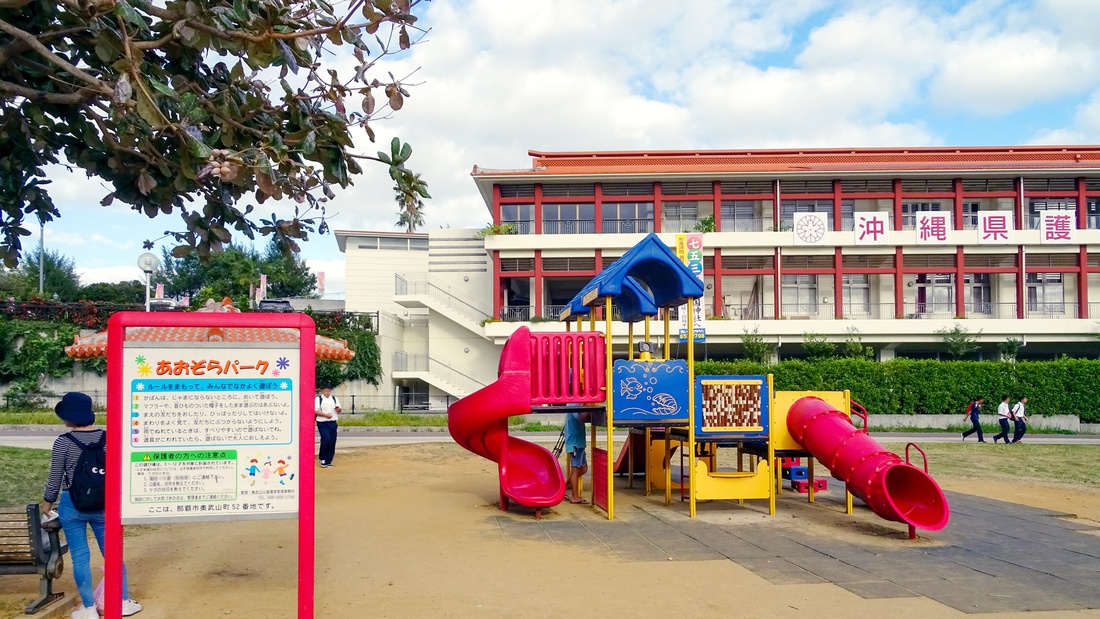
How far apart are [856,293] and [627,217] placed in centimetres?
1148

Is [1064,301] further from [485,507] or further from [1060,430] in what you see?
[485,507]

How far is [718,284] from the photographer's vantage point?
38906mm

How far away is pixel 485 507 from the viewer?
40.8ft

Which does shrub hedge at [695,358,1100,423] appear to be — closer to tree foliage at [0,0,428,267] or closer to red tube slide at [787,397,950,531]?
red tube slide at [787,397,950,531]

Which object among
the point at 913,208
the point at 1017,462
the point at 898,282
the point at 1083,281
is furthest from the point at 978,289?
the point at 1017,462

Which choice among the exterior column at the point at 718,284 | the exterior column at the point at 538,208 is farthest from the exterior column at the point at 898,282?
the exterior column at the point at 538,208

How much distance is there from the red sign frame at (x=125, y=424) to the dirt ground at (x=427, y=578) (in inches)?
40.6

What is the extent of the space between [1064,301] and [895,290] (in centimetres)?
826

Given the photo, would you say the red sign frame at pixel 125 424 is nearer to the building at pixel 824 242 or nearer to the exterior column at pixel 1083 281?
the building at pixel 824 242

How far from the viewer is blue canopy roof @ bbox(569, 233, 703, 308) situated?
1152cm

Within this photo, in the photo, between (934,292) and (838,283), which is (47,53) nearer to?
(838,283)

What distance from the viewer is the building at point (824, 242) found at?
125ft

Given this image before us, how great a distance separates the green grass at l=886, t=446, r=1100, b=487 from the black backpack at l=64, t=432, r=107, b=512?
1644cm

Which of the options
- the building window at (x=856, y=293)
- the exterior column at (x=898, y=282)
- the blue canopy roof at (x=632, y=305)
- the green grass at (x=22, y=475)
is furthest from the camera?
the building window at (x=856, y=293)
